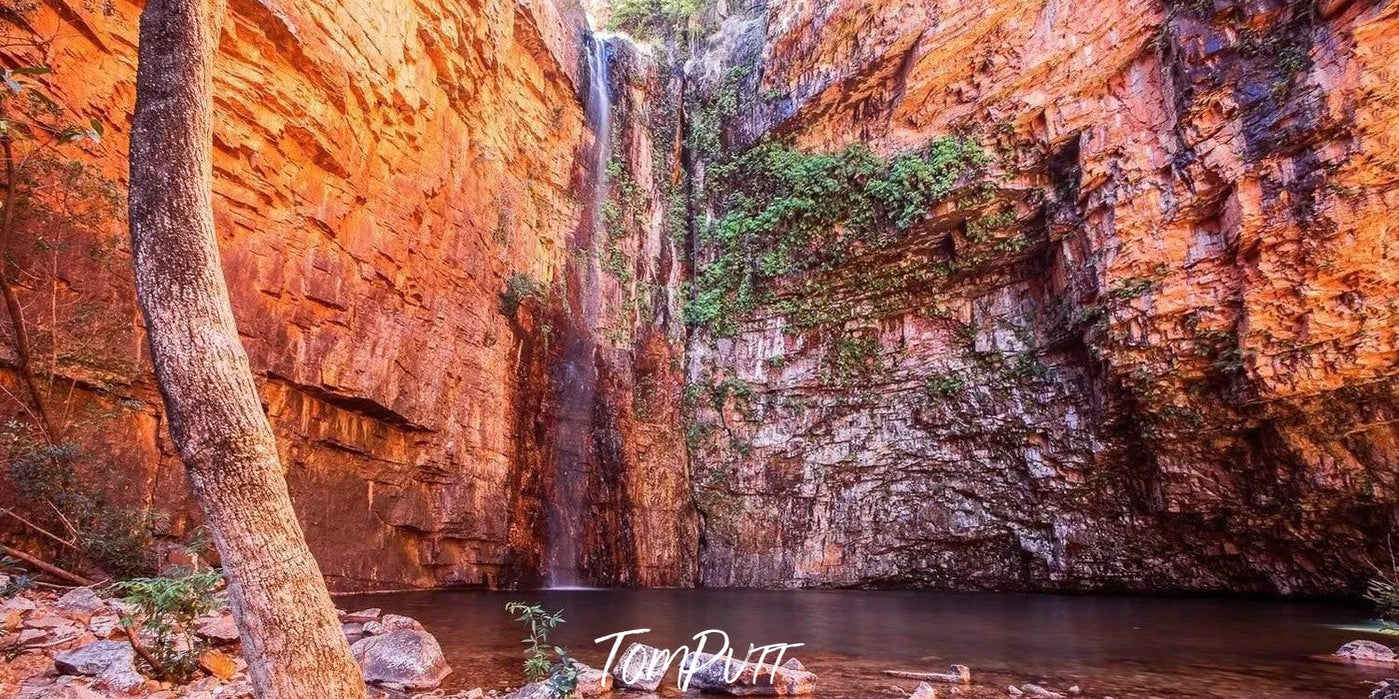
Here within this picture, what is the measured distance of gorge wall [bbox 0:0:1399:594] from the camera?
1016 cm

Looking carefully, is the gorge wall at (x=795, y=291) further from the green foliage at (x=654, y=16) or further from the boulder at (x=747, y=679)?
the boulder at (x=747, y=679)

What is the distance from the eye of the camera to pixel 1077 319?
13.9 metres

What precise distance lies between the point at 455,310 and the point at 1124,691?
12569 mm

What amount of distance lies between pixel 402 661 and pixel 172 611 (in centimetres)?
150

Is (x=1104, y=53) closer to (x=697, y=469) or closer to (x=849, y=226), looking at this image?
(x=849, y=226)

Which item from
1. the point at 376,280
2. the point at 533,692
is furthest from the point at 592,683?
the point at 376,280

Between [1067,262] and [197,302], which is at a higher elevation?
[1067,262]

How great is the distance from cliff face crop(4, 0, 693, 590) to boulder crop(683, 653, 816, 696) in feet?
24.4

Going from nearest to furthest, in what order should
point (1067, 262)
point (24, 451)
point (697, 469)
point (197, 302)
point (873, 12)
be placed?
point (197, 302), point (24, 451), point (1067, 262), point (873, 12), point (697, 469)

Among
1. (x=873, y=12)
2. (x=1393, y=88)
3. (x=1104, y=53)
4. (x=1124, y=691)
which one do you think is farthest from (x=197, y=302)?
(x=873, y=12)

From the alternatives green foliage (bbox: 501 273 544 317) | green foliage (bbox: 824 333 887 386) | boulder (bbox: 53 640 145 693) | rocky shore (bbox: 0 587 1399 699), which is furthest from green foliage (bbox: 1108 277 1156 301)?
boulder (bbox: 53 640 145 693)

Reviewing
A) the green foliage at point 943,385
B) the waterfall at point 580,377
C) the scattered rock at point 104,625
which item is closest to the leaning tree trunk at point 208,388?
the scattered rock at point 104,625

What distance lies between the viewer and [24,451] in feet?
20.6

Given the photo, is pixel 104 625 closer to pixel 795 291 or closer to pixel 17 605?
pixel 17 605
